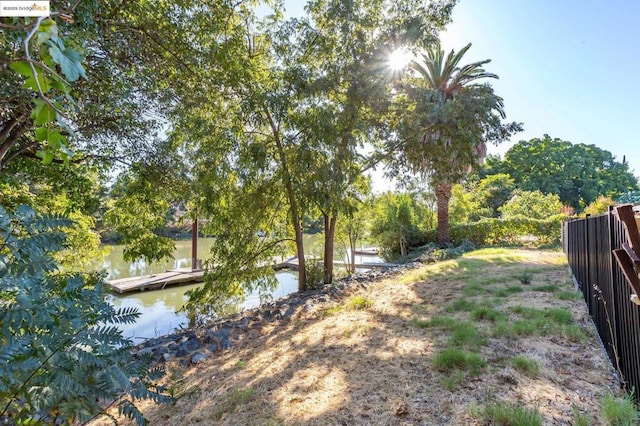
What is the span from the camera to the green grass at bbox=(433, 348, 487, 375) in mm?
2422

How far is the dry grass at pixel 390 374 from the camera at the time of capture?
6.63ft

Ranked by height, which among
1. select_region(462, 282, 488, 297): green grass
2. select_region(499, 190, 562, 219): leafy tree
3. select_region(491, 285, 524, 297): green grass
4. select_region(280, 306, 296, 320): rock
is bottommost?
select_region(280, 306, 296, 320): rock

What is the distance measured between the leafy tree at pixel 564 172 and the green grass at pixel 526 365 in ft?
95.1

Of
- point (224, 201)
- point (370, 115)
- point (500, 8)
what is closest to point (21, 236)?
point (224, 201)

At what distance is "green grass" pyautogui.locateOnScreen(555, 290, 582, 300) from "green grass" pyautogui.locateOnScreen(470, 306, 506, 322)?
3.57 feet

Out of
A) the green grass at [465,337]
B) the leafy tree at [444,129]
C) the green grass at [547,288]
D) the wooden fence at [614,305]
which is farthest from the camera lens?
the leafy tree at [444,129]

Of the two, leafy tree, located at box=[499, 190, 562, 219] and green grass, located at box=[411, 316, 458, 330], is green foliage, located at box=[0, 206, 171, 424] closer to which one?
green grass, located at box=[411, 316, 458, 330]

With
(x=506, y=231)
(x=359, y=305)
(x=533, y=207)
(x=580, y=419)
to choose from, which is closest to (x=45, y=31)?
(x=580, y=419)

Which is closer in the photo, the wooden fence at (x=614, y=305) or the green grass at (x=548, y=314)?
the wooden fence at (x=614, y=305)

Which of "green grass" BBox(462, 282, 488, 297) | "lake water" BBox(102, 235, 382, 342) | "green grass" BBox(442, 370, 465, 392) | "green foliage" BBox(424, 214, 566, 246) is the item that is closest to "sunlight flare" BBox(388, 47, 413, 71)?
"green grass" BBox(462, 282, 488, 297)

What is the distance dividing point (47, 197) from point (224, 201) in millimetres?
2751

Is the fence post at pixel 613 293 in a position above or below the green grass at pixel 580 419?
above

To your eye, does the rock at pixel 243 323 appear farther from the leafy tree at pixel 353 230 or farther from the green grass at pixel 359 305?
the leafy tree at pixel 353 230

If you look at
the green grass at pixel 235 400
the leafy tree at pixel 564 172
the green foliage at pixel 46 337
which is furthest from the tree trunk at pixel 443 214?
the leafy tree at pixel 564 172
